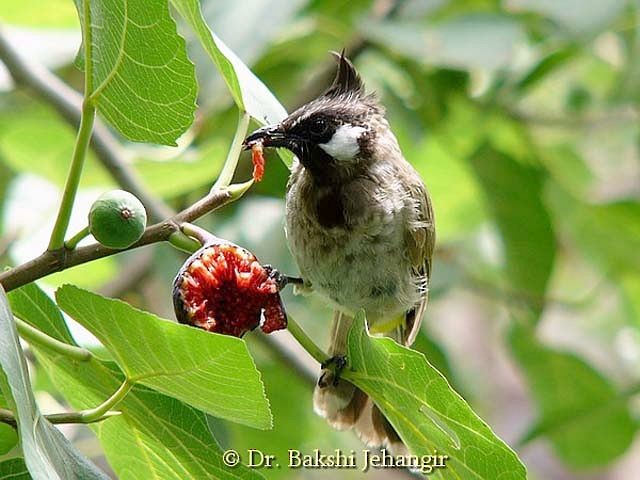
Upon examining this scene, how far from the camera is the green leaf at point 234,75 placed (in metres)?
1.51

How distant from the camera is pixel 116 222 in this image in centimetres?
135

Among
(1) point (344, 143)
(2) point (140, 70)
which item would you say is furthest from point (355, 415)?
(2) point (140, 70)

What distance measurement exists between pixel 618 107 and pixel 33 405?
2.99 m

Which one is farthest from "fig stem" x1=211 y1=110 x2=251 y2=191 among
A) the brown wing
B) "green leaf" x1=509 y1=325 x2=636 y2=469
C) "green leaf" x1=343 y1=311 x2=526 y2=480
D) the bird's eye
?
"green leaf" x1=509 y1=325 x2=636 y2=469

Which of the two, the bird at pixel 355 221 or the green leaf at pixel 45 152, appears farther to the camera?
the green leaf at pixel 45 152

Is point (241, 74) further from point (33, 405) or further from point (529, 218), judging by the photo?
point (529, 218)

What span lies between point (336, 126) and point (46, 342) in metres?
1.07

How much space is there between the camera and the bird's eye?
90.4 inches

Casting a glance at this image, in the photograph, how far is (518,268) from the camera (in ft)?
11.4

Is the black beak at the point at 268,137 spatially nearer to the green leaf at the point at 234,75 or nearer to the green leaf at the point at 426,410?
the green leaf at the point at 234,75

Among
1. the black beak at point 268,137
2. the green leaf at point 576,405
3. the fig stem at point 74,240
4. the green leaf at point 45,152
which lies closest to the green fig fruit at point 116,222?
Answer: the fig stem at point 74,240

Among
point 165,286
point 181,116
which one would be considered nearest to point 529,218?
point 165,286

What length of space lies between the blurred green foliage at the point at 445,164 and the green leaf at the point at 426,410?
141 cm

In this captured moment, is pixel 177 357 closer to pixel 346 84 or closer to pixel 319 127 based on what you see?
pixel 319 127
